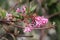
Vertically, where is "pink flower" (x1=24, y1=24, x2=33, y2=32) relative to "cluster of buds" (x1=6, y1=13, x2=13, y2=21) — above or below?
below

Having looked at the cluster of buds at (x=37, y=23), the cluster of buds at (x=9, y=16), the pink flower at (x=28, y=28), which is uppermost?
the cluster of buds at (x=9, y=16)

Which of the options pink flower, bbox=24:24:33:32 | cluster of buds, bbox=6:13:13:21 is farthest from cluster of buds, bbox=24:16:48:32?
cluster of buds, bbox=6:13:13:21

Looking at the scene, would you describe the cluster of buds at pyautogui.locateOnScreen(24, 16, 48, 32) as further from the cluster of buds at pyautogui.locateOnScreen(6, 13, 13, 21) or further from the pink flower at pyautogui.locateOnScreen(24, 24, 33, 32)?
the cluster of buds at pyautogui.locateOnScreen(6, 13, 13, 21)

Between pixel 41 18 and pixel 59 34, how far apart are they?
6.83 ft

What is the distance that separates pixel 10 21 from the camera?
1107 millimetres

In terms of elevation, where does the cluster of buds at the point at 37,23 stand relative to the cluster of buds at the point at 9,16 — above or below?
below

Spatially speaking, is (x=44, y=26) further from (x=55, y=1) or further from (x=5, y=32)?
(x=55, y=1)

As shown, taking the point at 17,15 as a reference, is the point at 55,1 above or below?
above

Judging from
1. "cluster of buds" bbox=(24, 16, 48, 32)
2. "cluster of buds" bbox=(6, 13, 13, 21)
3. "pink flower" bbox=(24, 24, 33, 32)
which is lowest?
"pink flower" bbox=(24, 24, 33, 32)

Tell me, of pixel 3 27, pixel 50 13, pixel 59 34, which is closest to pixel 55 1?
pixel 50 13

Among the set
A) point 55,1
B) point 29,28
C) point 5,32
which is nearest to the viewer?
point 29,28

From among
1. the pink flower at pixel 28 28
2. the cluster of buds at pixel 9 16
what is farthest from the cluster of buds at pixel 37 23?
the cluster of buds at pixel 9 16

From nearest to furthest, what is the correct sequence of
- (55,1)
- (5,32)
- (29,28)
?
(29,28), (5,32), (55,1)

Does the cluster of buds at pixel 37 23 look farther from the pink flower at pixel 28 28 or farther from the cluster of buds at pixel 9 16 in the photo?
the cluster of buds at pixel 9 16
